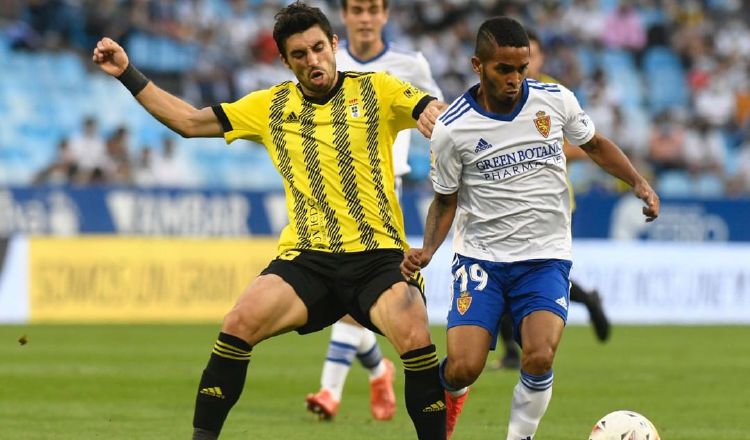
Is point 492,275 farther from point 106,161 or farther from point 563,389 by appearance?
point 106,161

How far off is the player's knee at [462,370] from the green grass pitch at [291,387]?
122 centimetres

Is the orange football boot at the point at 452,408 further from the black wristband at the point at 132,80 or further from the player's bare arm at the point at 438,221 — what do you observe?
the black wristband at the point at 132,80

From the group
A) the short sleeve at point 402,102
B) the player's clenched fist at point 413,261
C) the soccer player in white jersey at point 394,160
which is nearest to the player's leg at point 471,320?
the player's clenched fist at point 413,261

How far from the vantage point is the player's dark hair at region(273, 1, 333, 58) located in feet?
23.0

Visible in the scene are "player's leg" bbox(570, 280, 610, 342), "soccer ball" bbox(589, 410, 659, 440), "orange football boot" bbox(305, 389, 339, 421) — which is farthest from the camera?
"player's leg" bbox(570, 280, 610, 342)

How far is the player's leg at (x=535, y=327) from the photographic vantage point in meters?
7.08

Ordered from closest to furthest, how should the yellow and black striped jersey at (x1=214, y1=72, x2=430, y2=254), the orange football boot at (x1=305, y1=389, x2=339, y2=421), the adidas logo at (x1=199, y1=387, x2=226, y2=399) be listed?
the adidas logo at (x1=199, y1=387, x2=226, y2=399)
the yellow and black striped jersey at (x1=214, y1=72, x2=430, y2=254)
the orange football boot at (x1=305, y1=389, x2=339, y2=421)

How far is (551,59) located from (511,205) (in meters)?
18.5

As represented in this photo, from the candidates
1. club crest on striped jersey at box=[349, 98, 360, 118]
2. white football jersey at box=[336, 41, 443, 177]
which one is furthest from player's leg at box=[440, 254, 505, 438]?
white football jersey at box=[336, 41, 443, 177]

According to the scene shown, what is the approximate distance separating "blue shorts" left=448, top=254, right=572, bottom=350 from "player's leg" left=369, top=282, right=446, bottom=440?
0.50 metres

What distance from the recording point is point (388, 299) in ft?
22.6

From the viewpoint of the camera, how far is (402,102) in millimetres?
7086

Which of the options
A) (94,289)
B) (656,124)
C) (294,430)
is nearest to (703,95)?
(656,124)

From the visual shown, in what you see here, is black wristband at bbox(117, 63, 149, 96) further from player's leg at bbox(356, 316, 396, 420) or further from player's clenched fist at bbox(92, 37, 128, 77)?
player's leg at bbox(356, 316, 396, 420)
